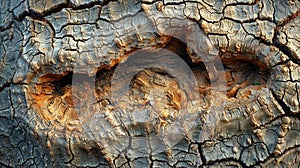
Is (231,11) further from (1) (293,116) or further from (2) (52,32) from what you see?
(2) (52,32)

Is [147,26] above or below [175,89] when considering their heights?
above

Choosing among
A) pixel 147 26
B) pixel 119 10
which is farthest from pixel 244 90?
pixel 119 10

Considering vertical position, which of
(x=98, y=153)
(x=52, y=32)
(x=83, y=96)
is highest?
(x=52, y=32)

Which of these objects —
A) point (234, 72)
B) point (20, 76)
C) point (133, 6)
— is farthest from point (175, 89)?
point (20, 76)

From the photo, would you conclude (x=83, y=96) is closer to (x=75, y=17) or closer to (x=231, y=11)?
(x=75, y=17)

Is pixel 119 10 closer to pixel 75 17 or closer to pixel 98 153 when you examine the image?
pixel 75 17

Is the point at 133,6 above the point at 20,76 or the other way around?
above
